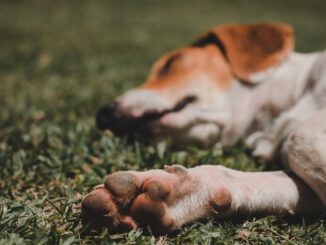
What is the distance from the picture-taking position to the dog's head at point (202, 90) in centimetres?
319

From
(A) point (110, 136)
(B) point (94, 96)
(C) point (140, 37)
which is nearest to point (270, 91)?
(A) point (110, 136)

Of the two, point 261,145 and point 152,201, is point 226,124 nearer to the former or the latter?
point 261,145

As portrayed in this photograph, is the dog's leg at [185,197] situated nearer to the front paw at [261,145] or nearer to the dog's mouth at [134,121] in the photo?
the front paw at [261,145]

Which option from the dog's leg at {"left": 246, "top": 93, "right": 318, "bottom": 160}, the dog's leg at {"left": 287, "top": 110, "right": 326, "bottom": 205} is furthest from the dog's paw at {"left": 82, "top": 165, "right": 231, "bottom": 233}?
the dog's leg at {"left": 246, "top": 93, "right": 318, "bottom": 160}

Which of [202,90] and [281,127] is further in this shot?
[202,90]

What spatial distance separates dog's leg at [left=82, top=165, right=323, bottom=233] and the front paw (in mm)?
531

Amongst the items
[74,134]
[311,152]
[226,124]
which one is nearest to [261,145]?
[226,124]

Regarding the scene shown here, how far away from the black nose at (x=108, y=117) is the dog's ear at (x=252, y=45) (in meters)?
0.92

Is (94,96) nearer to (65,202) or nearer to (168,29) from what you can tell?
(65,202)

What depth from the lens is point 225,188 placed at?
6.62 ft

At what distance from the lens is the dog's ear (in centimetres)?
331

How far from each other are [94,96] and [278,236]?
9.28ft

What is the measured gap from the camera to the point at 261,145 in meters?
2.96

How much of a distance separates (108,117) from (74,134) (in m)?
0.31
